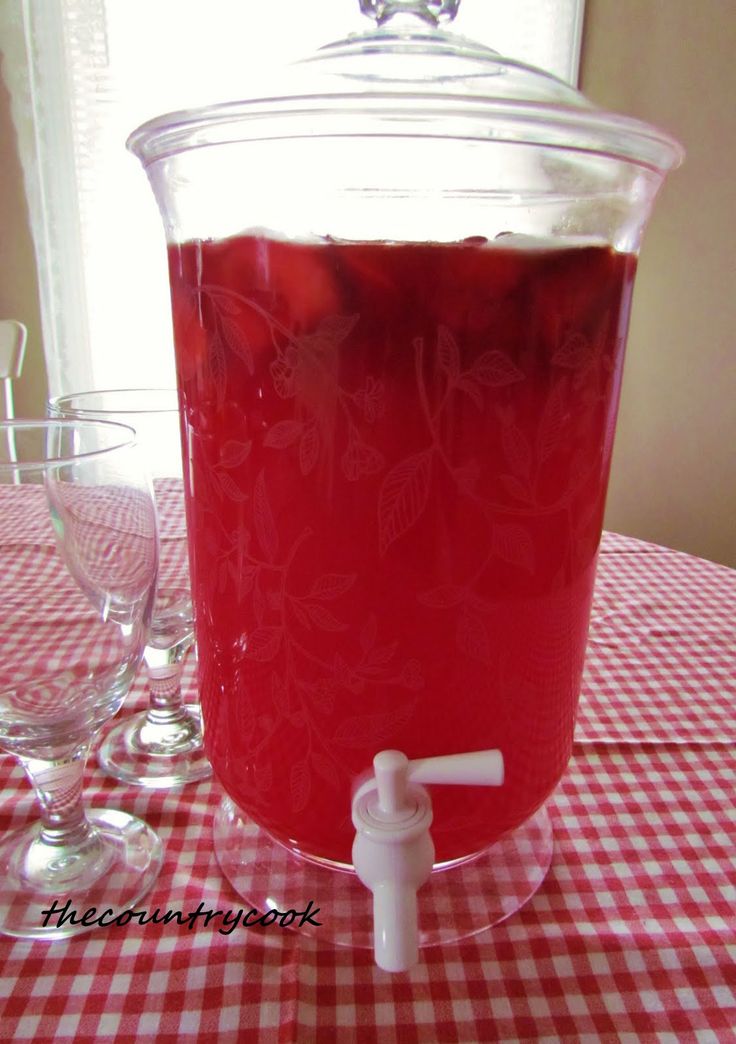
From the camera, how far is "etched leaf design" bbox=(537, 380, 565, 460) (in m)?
0.39

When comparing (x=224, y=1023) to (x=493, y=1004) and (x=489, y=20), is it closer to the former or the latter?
(x=493, y=1004)

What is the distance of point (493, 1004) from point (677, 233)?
6.68 feet

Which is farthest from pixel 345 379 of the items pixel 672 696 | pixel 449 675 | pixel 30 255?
pixel 30 255

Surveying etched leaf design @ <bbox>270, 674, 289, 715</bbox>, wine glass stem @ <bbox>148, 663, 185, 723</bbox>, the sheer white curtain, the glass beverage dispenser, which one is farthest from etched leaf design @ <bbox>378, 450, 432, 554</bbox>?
the sheer white curtain

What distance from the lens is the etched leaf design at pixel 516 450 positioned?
378mm

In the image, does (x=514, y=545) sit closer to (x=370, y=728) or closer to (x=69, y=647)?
(x=370, y=728)

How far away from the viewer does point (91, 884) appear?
489mm

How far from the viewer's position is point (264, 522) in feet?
1.32

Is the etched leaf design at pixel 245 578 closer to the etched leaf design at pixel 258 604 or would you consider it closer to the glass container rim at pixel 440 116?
the etched leaf design at pixel 258 604

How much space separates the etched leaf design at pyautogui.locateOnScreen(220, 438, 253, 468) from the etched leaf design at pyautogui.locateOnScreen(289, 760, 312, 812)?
17cm

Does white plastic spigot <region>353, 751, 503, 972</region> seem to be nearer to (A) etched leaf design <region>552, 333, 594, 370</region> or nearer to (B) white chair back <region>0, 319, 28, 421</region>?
(A) etched leaf design <region>552, 333, 594, 370</region>

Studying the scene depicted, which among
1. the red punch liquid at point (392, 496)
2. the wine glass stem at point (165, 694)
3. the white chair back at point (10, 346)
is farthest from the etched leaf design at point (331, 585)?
the white chair back at point (10, 346)

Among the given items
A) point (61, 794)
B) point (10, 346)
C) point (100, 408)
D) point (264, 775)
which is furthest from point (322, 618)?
point (10, 346)

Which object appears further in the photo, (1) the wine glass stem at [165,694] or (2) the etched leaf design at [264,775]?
(1) the wine glass stem at [165,694]
